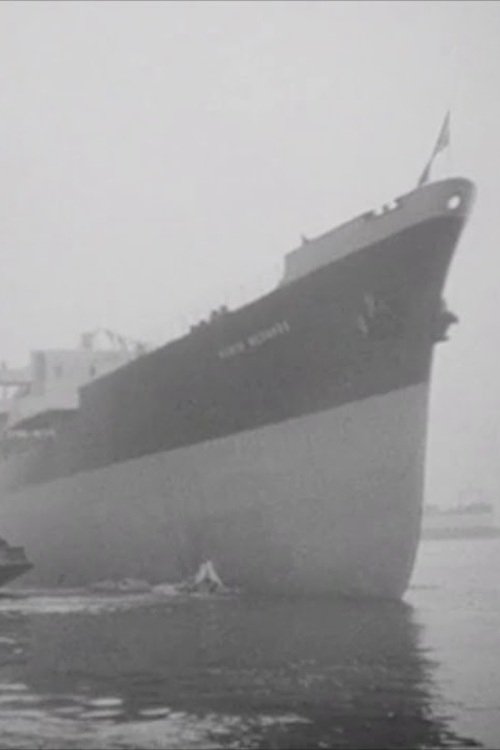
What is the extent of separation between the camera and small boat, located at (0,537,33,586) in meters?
24.7

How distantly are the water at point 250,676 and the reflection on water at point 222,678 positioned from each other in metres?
0.02

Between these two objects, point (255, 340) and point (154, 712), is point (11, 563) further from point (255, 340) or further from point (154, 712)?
point (154, 712)

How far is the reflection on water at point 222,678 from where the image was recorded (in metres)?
8.98

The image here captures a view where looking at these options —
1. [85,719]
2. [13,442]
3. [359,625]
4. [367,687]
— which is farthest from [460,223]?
[13,442]

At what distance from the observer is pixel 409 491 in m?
20.2

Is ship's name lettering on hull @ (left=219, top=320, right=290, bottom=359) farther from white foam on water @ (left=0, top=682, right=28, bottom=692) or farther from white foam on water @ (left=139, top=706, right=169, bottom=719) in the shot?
white foam on water @ (left=139, top=706, right=169, bottom=719)

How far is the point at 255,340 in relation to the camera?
22.0 meters

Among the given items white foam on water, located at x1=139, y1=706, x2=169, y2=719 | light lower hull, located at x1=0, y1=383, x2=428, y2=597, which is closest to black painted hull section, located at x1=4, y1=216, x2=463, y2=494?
light lower hull, located at x1=0, y1=383, x2=428, y2=597

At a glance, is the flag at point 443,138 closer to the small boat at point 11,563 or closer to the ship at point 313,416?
the ship at point 313,416

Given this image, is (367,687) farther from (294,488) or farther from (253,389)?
(253,389)

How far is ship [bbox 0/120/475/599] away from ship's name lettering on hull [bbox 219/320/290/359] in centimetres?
2

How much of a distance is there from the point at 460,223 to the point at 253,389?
17.3 ft

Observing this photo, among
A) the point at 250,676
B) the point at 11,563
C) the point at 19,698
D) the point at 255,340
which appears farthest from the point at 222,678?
the point at 11,563

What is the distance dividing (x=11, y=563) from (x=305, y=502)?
25.3 feet
